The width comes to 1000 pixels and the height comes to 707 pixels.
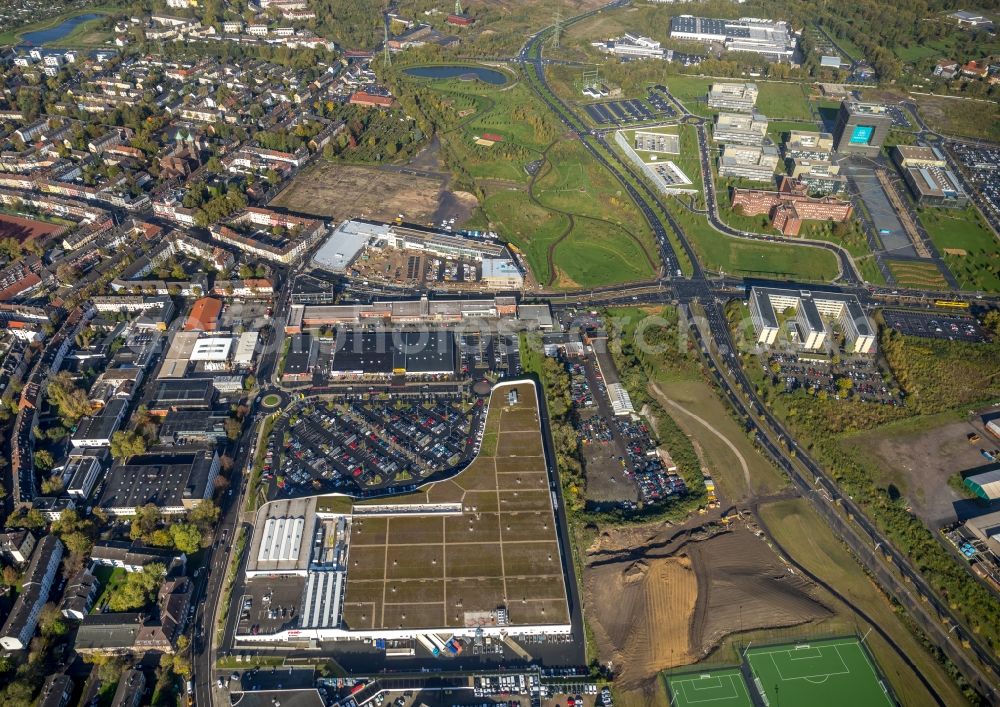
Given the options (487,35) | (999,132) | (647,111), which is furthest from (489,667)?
(487,35)

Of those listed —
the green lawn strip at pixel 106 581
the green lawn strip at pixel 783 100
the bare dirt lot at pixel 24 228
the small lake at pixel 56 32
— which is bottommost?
the green lawn strip at pixel 106 581

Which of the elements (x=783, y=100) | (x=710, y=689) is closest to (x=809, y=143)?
(x=783, y=100)

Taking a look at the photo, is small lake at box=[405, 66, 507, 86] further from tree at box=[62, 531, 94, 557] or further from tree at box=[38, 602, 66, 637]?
tree at box=[38, 602, 66, 637]

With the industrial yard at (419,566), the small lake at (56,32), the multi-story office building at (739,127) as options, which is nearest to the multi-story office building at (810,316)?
Result: the industrial yard at (419,566)

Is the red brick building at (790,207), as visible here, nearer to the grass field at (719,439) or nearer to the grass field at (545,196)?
the grass field at (545,196)

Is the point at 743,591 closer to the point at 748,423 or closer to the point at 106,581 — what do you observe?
the point at 748,423

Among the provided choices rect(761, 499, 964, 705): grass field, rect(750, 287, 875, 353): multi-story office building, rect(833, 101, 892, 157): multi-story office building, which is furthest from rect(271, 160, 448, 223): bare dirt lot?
rect(833, 101, 892, 157): multi-story office building
